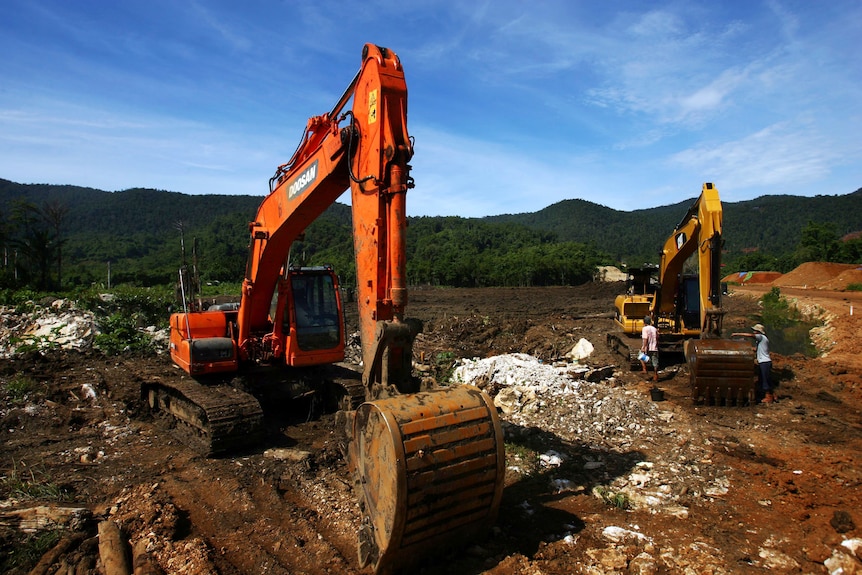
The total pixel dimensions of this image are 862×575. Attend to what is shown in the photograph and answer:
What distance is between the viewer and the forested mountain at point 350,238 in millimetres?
36281

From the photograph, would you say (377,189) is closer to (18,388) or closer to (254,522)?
(254,522)

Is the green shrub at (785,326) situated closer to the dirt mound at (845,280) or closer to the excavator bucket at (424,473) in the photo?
the dirt mound at (845,280)

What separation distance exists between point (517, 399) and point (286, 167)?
A: 207 inches

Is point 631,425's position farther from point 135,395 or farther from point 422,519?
point 135,395

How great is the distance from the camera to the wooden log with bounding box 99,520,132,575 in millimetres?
4344

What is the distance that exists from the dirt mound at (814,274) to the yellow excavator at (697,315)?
30256 mm

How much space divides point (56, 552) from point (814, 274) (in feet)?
150

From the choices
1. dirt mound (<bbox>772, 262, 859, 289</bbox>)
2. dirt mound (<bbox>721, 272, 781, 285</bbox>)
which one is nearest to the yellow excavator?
dirt mound (<bbox>772, 262, 859, 289</bbox>)

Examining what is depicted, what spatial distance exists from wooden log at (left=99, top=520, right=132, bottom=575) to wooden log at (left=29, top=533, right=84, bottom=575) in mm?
195

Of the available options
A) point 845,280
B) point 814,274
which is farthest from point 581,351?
point 814,274

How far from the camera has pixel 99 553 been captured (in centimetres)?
459

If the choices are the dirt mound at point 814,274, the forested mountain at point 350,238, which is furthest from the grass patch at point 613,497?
the dirt mound at point 814,274

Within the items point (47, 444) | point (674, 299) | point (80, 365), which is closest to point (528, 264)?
point (674, 299)

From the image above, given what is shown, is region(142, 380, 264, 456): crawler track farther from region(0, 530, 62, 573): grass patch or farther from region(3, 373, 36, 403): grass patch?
region(3, 373, 36, 403): grass patch
